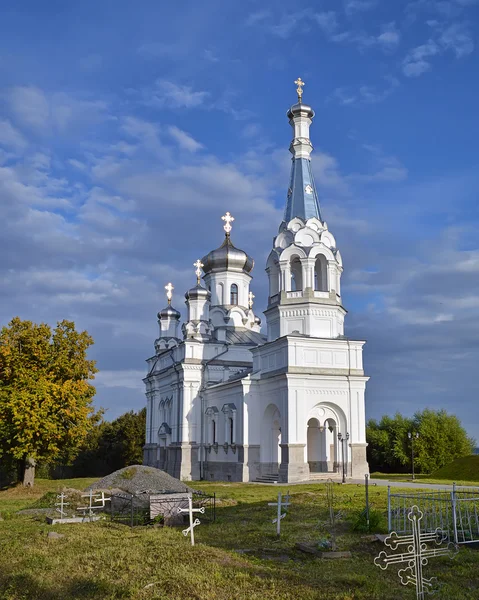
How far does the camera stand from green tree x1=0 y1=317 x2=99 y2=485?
26078mm

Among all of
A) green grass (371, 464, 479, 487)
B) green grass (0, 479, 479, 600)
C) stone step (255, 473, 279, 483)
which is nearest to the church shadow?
green grass (0, 479, 479, 600)

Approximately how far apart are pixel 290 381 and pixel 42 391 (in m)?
11.8

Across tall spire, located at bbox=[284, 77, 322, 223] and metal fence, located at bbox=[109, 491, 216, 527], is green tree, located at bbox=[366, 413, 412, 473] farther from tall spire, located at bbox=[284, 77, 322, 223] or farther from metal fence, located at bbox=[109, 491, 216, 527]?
metal fence, located at bbox=[109, 491, 216, 527]

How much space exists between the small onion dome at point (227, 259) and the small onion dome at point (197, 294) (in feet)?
10.1

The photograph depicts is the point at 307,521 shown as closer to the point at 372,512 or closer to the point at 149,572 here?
the point at 372,512

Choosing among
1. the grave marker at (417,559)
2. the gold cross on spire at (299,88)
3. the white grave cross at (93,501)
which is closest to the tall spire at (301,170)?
the gold cross on spire at (299,88)

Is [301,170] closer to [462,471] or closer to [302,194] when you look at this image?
[302,194]

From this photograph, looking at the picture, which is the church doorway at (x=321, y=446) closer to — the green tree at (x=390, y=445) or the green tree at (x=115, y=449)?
the green tree at (x=390, y=445)

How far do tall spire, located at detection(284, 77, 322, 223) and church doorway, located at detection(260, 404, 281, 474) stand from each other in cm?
1067

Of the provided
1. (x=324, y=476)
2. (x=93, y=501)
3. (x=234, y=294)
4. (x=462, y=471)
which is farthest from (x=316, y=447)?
(x=93, y=501)

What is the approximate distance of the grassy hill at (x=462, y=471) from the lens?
1103 inches

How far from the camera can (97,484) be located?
753 inches

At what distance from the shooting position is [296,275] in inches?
1401

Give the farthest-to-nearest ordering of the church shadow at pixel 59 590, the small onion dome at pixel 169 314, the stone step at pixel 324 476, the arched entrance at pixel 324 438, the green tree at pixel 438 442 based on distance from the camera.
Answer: the small onion dome at pixel 169 314 → the green tree at pixel 438 442 → the arched entrance at pixel 324 438 → the stone step at pixel 324 476 → the church shadow at pixel 59 590
